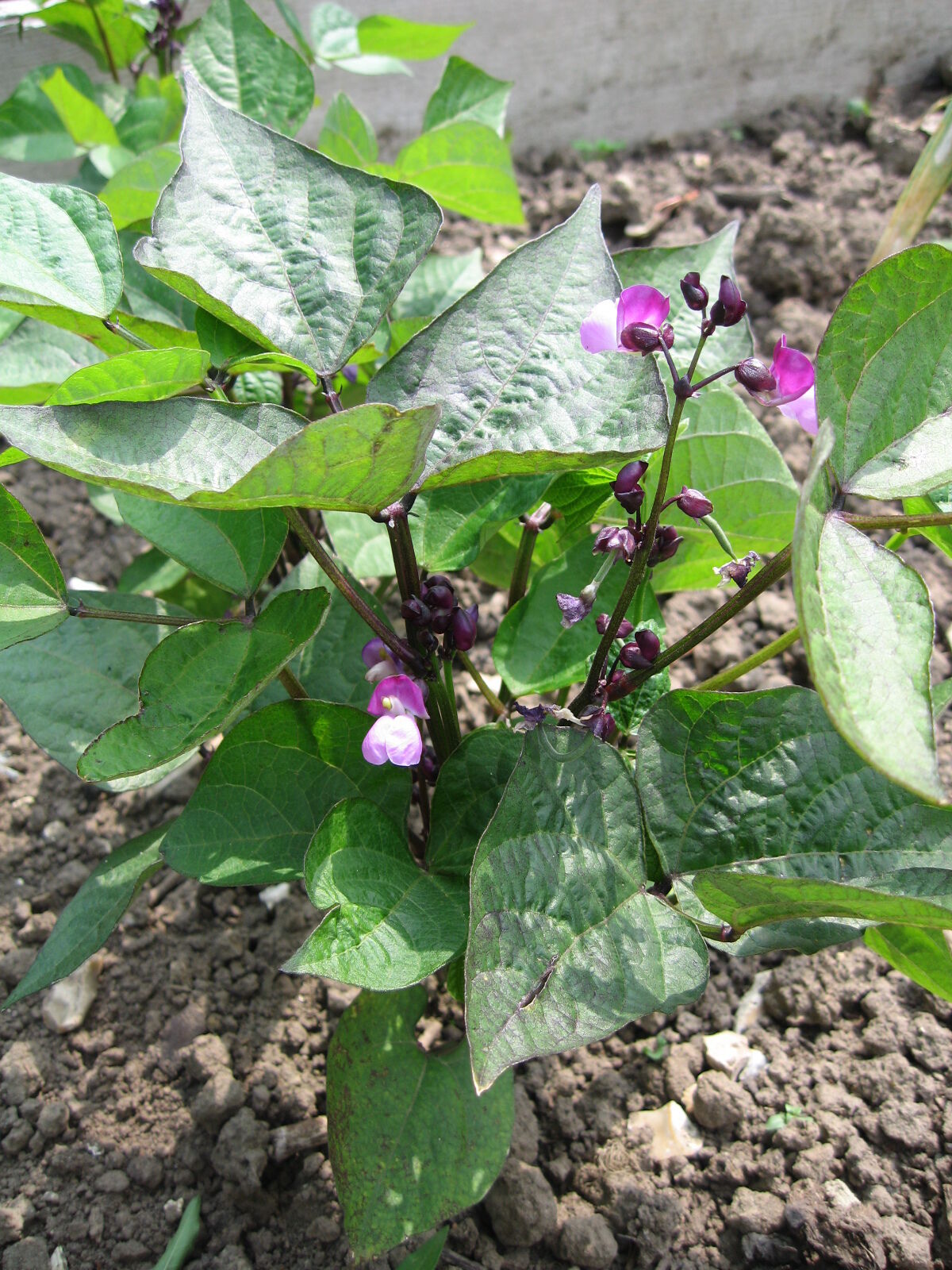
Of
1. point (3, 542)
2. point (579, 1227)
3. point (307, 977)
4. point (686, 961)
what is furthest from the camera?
point (307, 977)

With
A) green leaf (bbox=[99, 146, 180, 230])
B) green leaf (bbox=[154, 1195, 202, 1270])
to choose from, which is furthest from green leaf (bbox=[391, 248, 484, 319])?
green leaf (bbox=[154, 1195, 202, 1270])

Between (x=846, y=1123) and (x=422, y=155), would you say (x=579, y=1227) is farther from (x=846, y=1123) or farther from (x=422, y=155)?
(x=422, y=155)

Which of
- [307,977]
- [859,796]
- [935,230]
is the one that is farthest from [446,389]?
[935,230]

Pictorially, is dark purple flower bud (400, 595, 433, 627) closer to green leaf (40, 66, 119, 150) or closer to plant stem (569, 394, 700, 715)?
plant stem (569, 394, 700, 715)

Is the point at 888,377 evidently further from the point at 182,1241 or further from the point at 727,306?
the point at 182,1241

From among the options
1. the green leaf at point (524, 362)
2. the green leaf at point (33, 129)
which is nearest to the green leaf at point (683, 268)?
the green leaf at point (524, 362)
